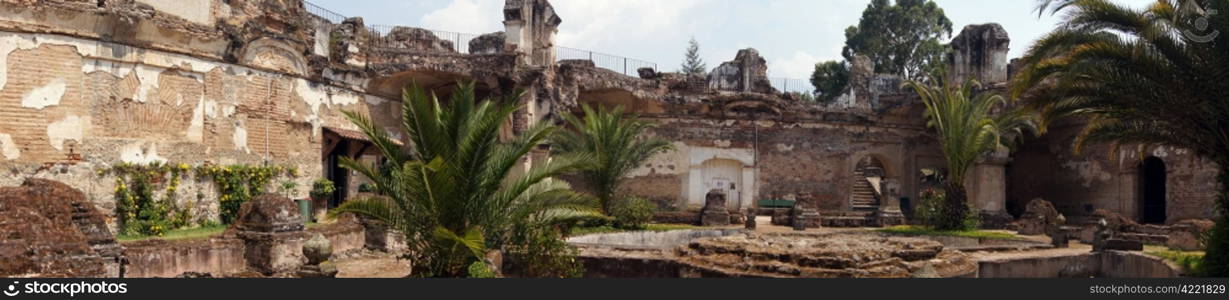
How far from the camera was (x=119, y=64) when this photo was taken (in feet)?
47.2

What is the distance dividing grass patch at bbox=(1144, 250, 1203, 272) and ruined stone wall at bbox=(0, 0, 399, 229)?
1560 cm

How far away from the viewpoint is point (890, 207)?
23406mm

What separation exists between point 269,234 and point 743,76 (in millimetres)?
19198

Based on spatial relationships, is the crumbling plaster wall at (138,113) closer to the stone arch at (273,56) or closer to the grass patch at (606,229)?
the stone arch at (273,56)

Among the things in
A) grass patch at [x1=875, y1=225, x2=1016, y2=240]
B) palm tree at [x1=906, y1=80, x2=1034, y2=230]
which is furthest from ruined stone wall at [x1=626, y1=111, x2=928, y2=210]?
palm tree at [x1=906, y1=80, x2=1034, y2=230]

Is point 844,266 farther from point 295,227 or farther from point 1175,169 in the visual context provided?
point 1175,169

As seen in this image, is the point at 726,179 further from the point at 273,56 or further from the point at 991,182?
the point at 273,56

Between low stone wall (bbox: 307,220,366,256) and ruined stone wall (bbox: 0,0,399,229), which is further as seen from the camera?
low stone wall (bbox: 307,220,366,256)

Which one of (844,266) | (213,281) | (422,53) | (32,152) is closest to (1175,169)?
(844,266)

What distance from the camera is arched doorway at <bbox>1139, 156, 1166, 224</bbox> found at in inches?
936

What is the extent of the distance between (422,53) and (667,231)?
7798 mm

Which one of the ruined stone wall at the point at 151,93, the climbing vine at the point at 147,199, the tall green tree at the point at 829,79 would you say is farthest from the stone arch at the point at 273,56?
the tall green tree at the point at 829,79

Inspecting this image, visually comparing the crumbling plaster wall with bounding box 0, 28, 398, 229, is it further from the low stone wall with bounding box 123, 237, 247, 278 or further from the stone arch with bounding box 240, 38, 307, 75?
the low stone wall with bounding box 123, 237, 247, 278
